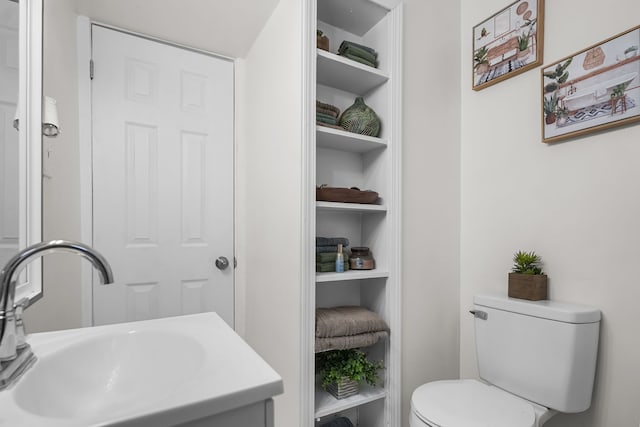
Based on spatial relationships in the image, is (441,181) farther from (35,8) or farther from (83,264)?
(83,264)

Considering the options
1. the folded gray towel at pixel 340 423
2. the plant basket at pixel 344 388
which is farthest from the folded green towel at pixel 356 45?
the folded gray towel at pixel 340 423

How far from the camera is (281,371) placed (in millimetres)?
1465

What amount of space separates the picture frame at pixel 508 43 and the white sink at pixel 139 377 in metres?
1.58

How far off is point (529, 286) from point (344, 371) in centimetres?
83

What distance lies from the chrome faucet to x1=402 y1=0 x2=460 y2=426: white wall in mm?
1234

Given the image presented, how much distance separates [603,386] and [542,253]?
1.65 feet

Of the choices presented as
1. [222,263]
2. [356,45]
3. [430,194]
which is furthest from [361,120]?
[222,263]

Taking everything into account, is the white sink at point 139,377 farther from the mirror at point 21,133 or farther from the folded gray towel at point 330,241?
the folded gray towel at point 330,241

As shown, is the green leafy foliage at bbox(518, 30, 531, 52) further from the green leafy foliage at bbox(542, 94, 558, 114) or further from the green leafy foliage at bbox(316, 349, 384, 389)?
the green leafy foliage at bbox(316, 349, 384, 389)

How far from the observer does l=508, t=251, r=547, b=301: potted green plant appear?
1.32 metres

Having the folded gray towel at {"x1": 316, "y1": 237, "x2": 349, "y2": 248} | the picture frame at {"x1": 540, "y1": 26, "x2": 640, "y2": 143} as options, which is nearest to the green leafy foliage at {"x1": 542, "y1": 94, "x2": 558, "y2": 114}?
the picture frame at {"x1": 540, "y1": 26, "x2": 640, "y2": 143}

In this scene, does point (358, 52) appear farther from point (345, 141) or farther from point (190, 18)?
point (190, 18)

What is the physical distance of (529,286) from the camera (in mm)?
1326

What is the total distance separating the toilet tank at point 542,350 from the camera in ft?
3.79
